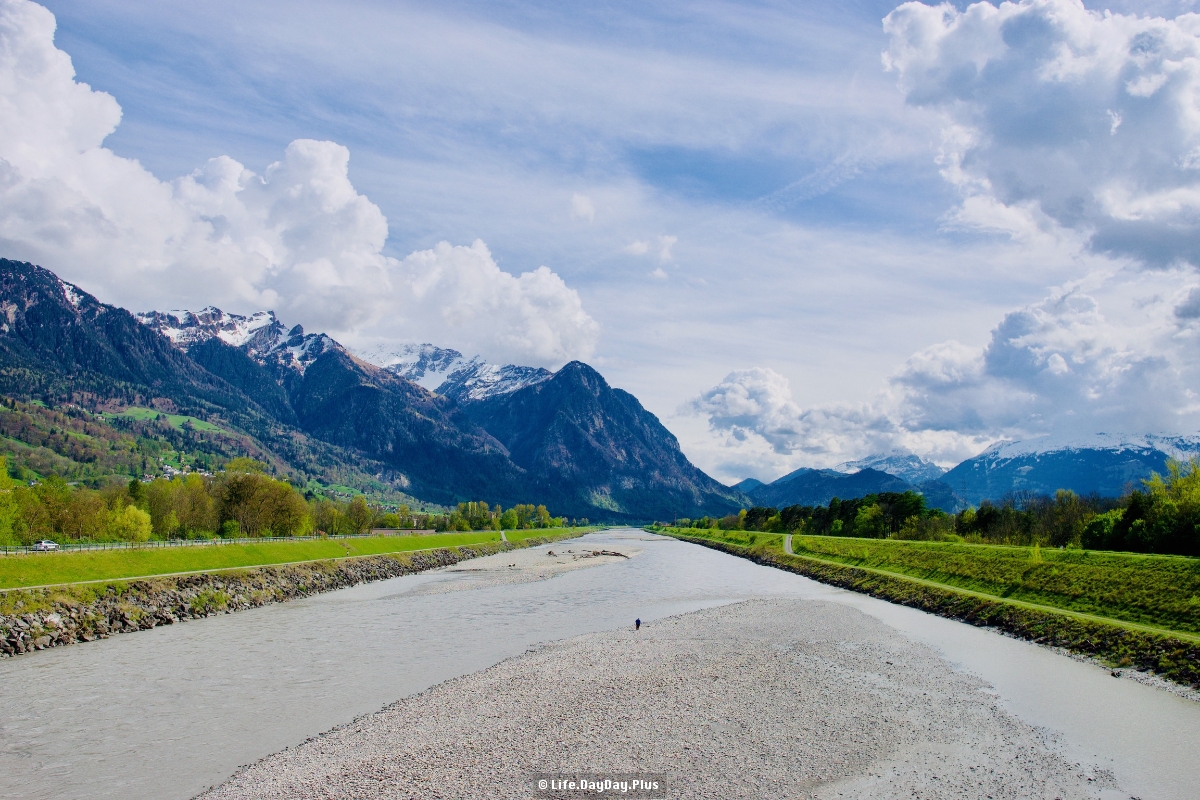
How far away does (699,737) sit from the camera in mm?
25828

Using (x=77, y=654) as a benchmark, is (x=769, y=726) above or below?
above

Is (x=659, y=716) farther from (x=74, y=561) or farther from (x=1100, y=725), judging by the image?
(x=74, y=561)

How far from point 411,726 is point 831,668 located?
24.4 meters

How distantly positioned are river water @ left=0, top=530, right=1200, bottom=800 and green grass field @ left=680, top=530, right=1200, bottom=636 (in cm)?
692

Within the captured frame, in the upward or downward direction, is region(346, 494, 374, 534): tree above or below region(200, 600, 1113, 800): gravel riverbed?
below

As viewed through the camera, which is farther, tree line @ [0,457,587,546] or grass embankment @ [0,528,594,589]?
tree line @ [0,457,587,546]

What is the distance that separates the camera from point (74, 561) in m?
62.8

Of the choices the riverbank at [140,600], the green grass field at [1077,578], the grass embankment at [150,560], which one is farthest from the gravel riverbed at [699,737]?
the grass embankment at [150,560]

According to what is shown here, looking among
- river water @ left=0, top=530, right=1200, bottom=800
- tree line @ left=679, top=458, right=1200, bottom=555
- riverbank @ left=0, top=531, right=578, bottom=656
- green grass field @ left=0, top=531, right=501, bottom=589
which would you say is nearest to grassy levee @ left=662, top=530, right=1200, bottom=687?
river water @ left=0, top=530, right=1200, bottom=800

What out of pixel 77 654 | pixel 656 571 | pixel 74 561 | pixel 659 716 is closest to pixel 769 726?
pixel 659 716

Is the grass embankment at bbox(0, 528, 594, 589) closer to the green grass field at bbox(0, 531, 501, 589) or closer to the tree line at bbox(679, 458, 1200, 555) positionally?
the green grass field at bbox(0, 531, 501, 589)

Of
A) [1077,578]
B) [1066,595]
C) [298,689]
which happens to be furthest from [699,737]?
[1077,578]

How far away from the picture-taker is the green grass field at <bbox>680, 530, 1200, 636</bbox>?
1708 inches

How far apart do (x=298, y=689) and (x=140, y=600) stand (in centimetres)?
3387
